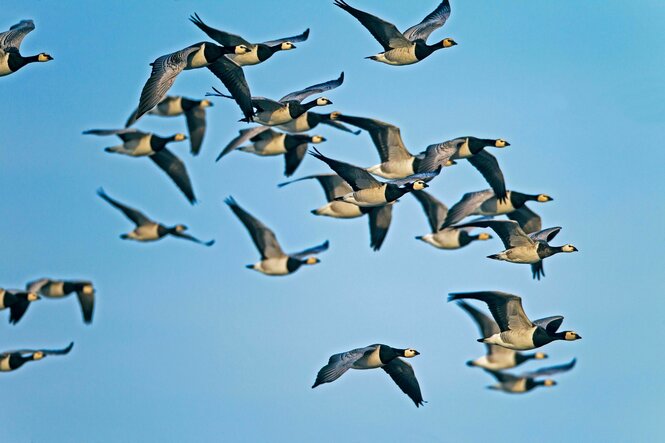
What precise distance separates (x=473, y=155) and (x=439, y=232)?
169 inches

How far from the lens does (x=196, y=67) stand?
880 inches

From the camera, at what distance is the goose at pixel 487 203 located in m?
27.6

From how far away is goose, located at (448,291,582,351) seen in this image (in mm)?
23156

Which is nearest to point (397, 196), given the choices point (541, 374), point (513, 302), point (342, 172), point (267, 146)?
point (342, 172)

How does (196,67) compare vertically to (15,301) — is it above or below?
above

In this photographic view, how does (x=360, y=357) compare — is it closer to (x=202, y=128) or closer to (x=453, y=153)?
(x=453, y=153)

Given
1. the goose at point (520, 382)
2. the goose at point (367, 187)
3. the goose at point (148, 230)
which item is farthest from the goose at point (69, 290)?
the goose at point (520, 382)

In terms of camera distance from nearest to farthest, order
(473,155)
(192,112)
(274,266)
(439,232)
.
A: (473,155) < (274,266) < (439,232) < (192,112)

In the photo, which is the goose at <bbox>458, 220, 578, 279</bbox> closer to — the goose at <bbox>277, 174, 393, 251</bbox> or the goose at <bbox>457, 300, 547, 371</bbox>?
the goose at <bbox>277, 174, 393, 251</bbox>

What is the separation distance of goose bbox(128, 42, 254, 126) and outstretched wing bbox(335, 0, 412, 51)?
2057 millimetres

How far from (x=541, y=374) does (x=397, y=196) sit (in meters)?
14.2

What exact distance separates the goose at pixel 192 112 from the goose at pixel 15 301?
241 inches

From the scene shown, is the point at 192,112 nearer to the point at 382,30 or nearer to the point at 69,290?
the point at 69,290

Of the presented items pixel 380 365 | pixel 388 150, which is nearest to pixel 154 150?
pixel 388 150
